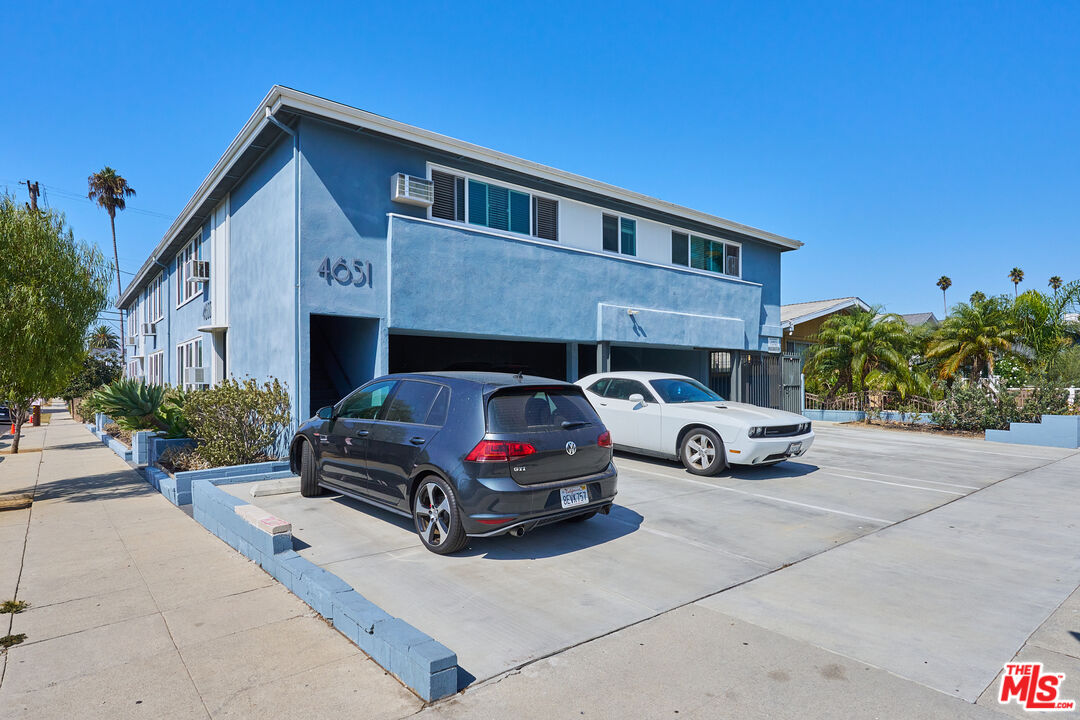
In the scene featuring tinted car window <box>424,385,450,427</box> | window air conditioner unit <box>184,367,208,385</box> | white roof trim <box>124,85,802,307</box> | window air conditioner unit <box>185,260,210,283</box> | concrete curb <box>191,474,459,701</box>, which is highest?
white roof trim <box>124,85,802,307</box>

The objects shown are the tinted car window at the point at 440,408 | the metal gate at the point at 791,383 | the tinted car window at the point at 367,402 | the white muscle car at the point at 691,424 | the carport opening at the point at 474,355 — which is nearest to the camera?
the tinted car window at the point at 440,408

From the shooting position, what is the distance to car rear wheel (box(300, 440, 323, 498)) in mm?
7539

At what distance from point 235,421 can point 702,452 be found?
6.86 metres

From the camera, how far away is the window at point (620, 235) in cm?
1509

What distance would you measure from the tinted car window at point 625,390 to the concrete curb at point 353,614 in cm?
613

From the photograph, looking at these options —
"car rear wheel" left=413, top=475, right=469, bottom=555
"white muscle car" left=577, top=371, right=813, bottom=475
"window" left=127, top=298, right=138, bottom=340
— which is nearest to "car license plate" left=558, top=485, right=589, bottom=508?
"car rear wheel" left=413, top=475, right=469, bottom=555

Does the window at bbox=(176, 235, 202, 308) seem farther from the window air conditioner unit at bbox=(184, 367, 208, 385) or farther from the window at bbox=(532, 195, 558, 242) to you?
the window at bbox=(532, 195, 558, 242)

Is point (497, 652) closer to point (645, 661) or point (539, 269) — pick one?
point (645, 661)

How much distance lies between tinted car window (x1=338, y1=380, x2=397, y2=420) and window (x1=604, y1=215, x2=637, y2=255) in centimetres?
929

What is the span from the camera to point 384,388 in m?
6.70

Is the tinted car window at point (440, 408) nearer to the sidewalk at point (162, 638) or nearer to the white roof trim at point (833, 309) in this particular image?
the sidewalk at point (162, 638)

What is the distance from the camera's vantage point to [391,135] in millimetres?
10742

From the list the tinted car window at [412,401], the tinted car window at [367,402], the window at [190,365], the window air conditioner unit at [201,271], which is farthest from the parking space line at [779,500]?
the window air conditioner unit at [201,271]

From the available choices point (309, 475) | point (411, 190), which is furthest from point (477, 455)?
point (411, 190)
